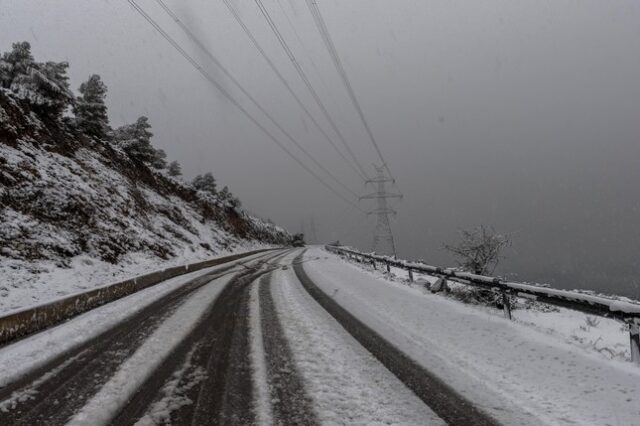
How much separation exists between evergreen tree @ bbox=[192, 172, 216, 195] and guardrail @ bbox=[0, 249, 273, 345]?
37834 mm

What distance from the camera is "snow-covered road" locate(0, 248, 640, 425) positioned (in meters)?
3.87

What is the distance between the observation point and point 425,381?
4.68 metres

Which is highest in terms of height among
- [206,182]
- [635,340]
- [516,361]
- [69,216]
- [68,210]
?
[206,182]

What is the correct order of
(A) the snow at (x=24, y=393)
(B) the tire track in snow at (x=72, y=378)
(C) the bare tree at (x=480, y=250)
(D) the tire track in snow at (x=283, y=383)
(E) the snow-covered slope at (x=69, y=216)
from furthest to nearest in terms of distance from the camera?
(C) the bare tree at (x=480, y=250) → (E) the snow-covered slope at (x=69, y=216) → (A) the snow at (x=24, y=393) → (B) the tire track in snow at (x=72, y=378) → (D) the tire track in snow at (x=283, y=383)

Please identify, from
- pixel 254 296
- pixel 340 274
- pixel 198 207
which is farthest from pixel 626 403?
pixel 198 207

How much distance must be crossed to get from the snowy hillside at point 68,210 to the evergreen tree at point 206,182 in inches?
724

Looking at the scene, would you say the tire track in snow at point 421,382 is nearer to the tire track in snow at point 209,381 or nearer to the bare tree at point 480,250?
the tire track in snow at point 209,381

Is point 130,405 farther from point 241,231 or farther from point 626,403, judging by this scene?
point 241,231

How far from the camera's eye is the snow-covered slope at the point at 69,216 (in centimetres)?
1258

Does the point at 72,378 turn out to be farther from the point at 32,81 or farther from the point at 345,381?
the point at 32,81

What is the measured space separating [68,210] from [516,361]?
57.9 feet

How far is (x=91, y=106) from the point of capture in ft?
87.6

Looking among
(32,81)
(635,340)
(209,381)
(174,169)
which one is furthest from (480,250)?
(174,169)

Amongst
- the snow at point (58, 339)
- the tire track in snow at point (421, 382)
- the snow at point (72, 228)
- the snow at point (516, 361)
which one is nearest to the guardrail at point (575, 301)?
the snow at point (516, 361)
